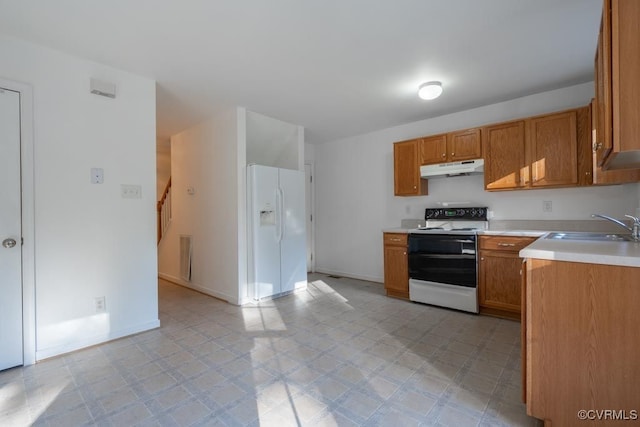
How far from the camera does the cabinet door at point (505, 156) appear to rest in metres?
3.16

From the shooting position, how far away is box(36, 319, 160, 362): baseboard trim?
7.65 ft

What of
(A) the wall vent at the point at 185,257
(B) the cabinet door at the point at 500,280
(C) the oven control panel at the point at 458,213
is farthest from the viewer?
(A) the wall vent at the point at 185,257

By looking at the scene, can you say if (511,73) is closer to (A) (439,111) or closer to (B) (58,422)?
(A) (439,111)

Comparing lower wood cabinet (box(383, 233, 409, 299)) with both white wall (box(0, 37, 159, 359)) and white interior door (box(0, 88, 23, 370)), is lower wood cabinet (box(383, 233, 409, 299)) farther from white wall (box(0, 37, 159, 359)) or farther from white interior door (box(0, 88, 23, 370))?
white interior door (box(0, 88, 23, 370))

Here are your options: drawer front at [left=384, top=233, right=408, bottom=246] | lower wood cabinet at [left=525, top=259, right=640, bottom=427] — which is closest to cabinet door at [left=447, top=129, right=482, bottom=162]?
drawer front at [left=384, top=233, right=408, bottom=246]

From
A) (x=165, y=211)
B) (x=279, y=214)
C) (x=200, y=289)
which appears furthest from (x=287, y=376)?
(x=165, y=211)

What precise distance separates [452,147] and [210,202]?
325 centimetres

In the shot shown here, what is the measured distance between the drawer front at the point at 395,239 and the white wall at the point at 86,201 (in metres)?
2.78

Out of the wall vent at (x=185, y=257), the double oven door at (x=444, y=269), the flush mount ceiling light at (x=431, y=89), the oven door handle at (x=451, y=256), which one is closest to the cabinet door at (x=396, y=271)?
the double oven door at (x=444, y=269)

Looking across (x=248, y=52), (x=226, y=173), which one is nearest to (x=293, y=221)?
(x=226, y=173)

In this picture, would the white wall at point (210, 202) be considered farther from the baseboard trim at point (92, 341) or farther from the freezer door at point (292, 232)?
the baseboard trim at point (92, 341)

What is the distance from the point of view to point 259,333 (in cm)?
277

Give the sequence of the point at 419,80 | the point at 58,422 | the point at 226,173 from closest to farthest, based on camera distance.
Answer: the point at 58,422 → the point at 419,80 → the point at 226,173

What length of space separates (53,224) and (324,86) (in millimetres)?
2740
